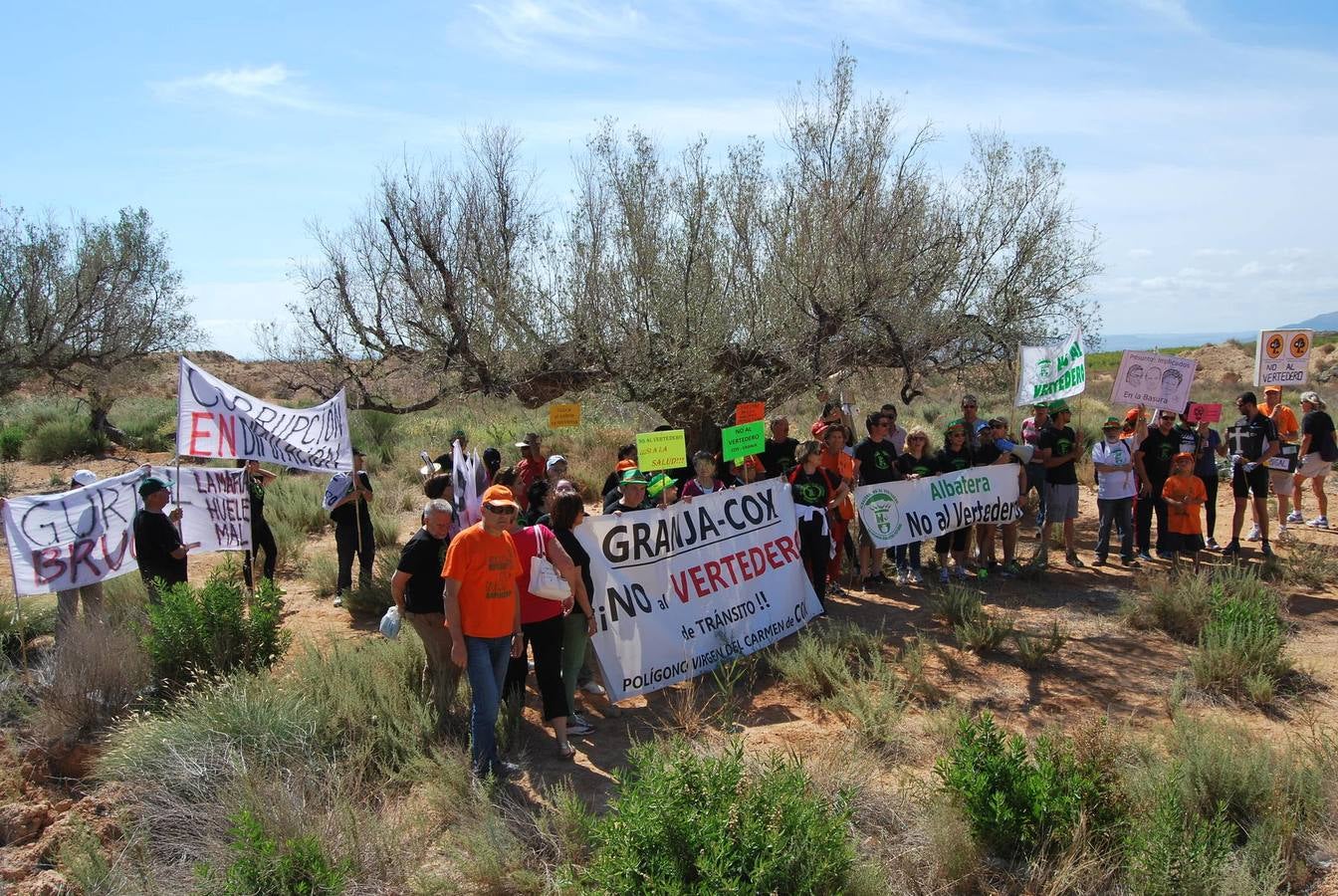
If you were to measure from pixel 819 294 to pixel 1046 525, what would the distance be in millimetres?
3738

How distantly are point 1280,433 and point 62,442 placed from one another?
2696cm

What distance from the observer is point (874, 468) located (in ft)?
32.9

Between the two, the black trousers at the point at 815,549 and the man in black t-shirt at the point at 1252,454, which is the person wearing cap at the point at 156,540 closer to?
the black trousers at the point at 815,549

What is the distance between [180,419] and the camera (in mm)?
7902

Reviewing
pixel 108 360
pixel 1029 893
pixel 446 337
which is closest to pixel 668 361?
pixel 446 337

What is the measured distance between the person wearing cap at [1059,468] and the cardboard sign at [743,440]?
382 centimetres

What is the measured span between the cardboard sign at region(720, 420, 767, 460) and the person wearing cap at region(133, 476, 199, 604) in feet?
15.6

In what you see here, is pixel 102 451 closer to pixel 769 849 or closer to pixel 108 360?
pixel 108 360

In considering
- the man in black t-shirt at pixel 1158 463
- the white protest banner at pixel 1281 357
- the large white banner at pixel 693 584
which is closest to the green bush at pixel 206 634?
the large white banner at pixel 693 584

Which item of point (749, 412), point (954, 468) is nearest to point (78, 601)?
point (749, 412)

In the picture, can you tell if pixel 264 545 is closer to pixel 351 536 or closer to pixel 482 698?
pixel 351 536

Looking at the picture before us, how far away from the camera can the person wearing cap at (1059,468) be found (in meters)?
10.6

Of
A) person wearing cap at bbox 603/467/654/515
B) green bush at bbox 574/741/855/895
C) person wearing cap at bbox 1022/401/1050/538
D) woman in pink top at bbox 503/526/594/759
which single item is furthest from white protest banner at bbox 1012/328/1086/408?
green bush at bbox 574/741/855/895

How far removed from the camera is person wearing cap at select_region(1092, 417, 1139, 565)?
1052cm
